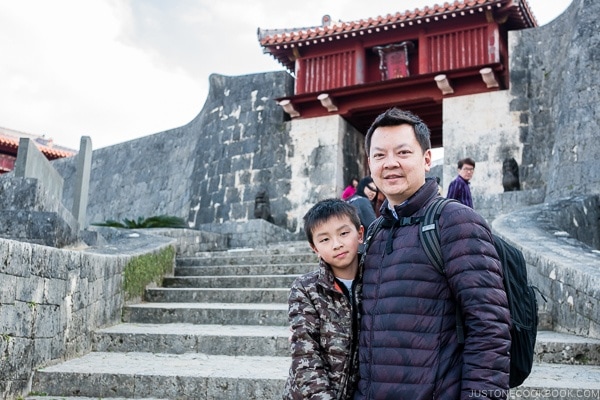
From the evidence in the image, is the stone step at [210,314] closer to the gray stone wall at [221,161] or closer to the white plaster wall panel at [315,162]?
the white plaster wall panel at [315,162]

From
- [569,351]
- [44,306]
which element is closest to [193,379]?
[44,306]

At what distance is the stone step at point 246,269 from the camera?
21.7ft

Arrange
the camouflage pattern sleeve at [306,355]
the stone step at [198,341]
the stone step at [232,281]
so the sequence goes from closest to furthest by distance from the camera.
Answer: the camouflage pattern sleeve at [306,355] → the stone step at [198,341] → the stone step at [232,281]

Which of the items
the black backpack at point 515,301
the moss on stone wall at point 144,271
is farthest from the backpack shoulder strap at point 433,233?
the moss on stone wall at point 144,271

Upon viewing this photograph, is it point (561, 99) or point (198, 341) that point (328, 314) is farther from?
point (561, 99)

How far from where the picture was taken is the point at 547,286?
15.3ft

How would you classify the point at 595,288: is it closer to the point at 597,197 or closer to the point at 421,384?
the point at 421,384

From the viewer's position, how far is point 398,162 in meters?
1.81

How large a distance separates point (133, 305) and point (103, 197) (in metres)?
16.2

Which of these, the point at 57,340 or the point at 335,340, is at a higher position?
the point at 335,340

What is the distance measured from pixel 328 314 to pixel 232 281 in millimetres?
4685

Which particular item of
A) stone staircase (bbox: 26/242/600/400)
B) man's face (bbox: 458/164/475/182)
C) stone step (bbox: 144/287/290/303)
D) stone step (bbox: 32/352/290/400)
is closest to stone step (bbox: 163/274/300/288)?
stone staircase (bbox: 26/242/600/400)

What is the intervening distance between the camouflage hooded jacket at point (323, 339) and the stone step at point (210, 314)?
3.05m

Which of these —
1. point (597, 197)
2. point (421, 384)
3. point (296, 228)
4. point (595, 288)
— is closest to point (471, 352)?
point (421, 384)
